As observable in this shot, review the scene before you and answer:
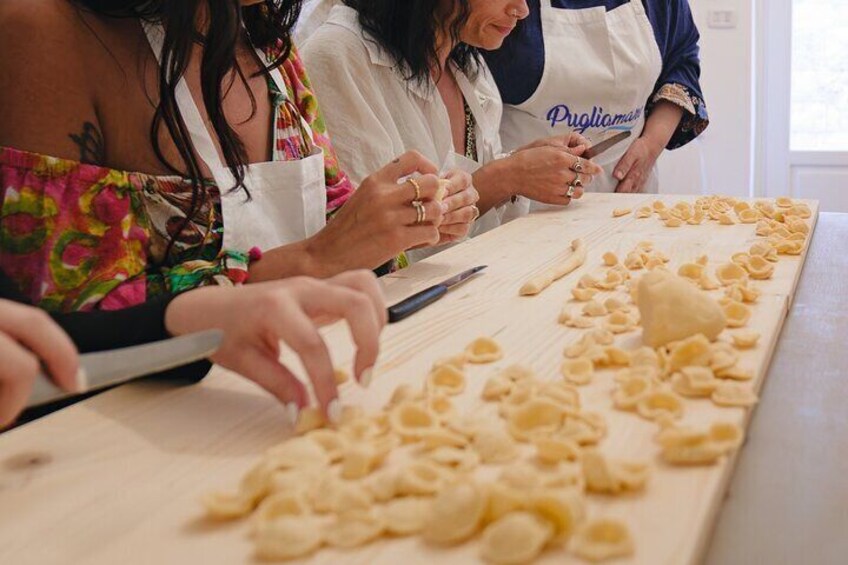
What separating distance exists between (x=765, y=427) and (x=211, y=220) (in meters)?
0.70

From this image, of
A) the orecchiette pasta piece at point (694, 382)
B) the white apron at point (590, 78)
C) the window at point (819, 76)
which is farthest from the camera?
the window at point (819, 76)

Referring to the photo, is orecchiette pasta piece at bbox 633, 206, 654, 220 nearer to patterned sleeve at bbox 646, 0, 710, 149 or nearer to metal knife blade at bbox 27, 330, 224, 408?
patterned sleeve at bbox 646, 0, 710, 149

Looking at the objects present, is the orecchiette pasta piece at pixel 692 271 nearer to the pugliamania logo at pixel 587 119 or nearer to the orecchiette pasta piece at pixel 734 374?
the orecchiette pasta piece at pixel 734 374

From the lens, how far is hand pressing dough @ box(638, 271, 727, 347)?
2.60 ft

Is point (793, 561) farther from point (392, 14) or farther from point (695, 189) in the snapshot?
point (695, 189)

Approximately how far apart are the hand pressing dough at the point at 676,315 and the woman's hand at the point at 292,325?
0.85ft

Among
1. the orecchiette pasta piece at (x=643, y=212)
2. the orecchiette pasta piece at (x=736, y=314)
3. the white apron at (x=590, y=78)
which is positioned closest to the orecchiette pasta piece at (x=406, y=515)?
the orecchiette pasta piece at (x=736, y=314)

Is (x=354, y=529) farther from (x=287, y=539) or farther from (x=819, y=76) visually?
(x=819, y=76)

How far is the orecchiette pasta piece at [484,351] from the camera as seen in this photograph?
2.64ft

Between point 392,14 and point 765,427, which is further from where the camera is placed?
point 392,14

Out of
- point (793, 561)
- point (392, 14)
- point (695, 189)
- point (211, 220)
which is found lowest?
point (695, 189)

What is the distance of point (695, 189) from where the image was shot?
2.75 meters

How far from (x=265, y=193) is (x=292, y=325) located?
2.01 feet

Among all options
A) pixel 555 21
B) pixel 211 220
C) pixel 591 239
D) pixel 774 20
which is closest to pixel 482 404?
pixel 211 220
